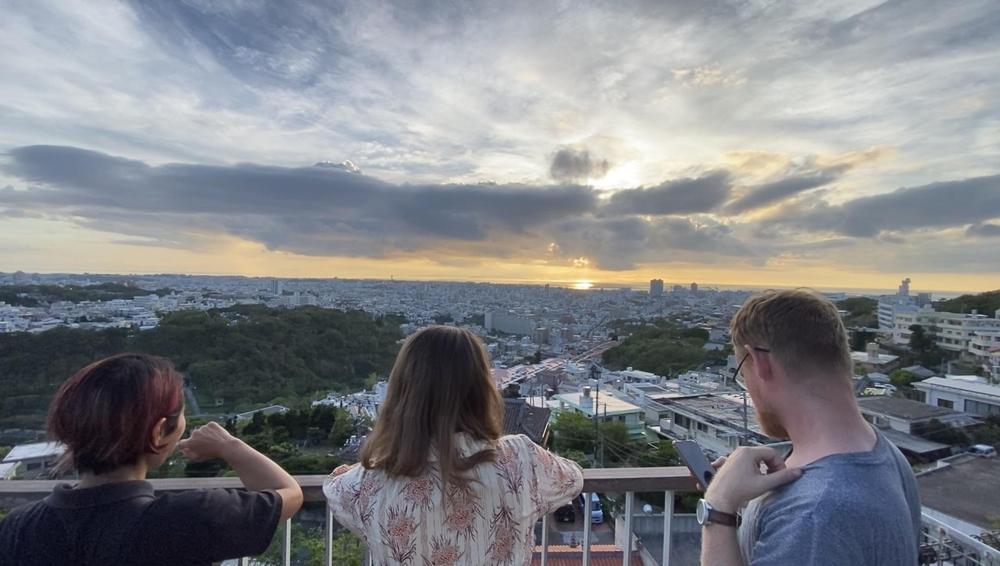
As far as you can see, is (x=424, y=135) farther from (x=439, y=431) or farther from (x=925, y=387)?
(x=925, y=387)

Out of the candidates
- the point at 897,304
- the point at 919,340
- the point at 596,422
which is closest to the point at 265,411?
the point at 596,422

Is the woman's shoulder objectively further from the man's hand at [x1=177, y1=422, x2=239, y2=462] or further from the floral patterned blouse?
the man's hand at [x1=177, y1=422, x2=239, y2=462]

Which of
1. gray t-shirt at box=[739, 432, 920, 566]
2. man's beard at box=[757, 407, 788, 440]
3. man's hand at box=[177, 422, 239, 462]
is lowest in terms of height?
man's hand at box=[177, 422, 239, 462]

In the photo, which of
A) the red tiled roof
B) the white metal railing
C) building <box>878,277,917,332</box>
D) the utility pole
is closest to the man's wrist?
the red tiled roof

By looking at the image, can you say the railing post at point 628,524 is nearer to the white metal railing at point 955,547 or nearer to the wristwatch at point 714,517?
the wristwatch at point 714,517

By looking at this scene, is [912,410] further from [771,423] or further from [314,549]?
[314,549]

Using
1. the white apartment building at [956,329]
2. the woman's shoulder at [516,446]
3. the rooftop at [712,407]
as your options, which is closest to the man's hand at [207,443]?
the woman's shoulder at [516,446]

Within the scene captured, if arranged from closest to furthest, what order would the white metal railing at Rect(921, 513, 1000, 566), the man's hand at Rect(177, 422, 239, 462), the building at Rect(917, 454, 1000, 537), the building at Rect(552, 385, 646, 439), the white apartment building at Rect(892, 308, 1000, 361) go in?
the man's hand at Rect(177, 422, 239, 462)
the white metal railing at Rect(921, 513, 1000, 566)
the building at Rect(917, 454, 1000, 537)
the white apartment building at Rect(892, 308, 1000, 361)
the building at Rect(552, 385, 646, 439)
